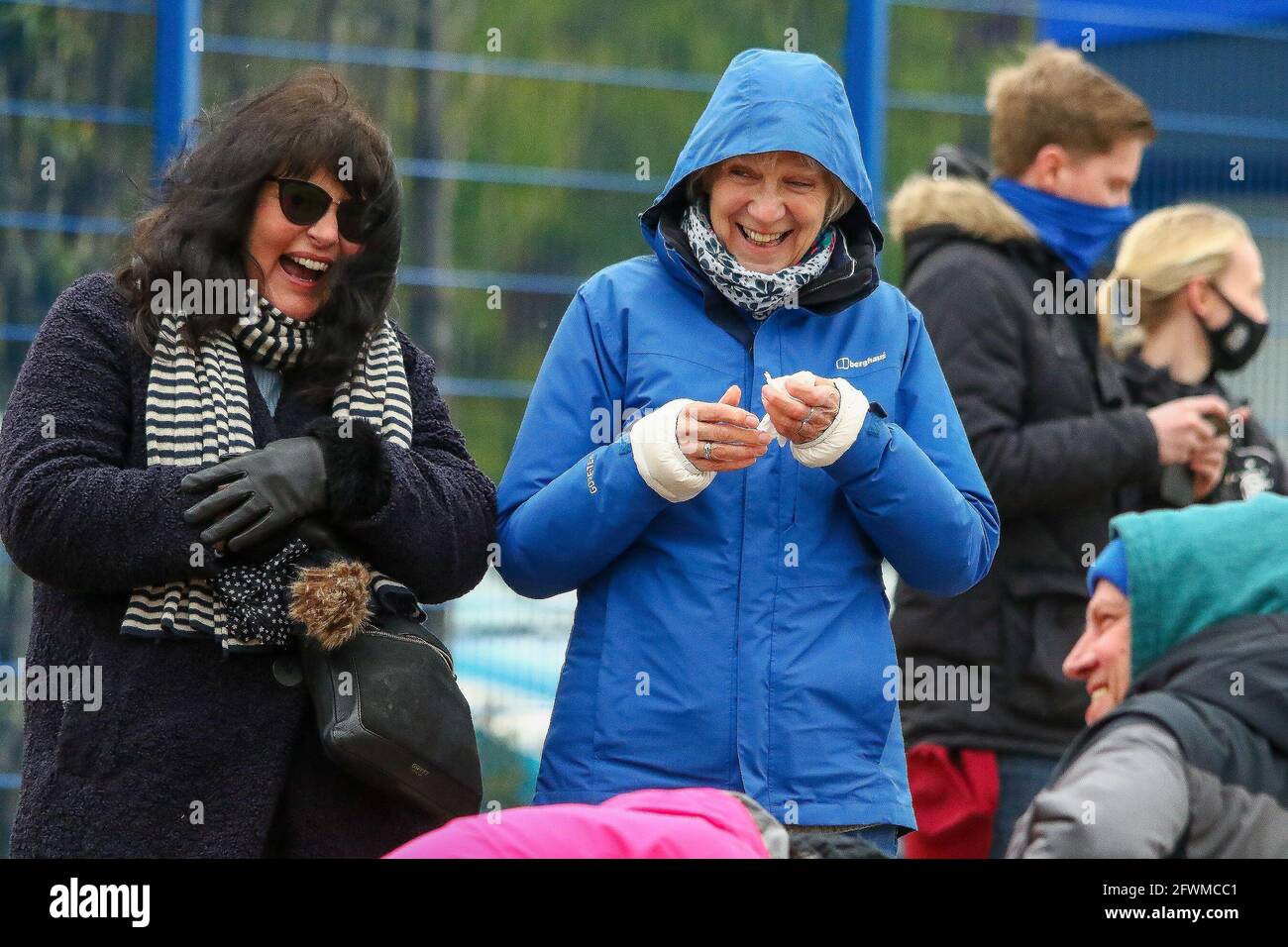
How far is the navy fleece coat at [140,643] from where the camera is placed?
9.25ft

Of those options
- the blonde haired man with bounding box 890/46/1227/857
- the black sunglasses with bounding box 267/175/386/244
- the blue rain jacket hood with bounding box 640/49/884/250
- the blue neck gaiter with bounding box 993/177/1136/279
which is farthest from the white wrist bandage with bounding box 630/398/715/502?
the blue neck gaiter with bounding box 993/177/1136/279

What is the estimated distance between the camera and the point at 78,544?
9.17 ft

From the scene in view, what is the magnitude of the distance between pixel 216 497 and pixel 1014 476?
1.93m

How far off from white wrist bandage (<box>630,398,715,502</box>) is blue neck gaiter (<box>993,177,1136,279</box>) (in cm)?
181

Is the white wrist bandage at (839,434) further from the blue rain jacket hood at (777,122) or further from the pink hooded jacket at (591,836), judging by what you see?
the pink hooded jacket at (591,836)

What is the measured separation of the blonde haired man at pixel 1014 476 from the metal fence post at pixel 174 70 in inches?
70.0

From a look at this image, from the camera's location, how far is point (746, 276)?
3.05 meters

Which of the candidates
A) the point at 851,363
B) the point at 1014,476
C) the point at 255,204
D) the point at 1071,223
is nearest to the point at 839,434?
the point at 851,363

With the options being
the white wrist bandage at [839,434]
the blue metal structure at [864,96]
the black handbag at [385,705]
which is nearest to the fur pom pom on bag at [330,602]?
the black handbag at [385,705]

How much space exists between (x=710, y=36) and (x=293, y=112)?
2432mm

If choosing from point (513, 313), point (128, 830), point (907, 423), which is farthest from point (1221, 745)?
point (513, 313)

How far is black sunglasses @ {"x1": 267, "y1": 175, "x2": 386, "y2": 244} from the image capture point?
3.09m

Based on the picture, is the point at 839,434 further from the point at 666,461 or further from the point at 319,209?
the point at 319,209

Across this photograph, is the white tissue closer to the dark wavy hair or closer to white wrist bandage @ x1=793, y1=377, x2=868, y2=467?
white wrist bandage @ x1=793, y1=377, x2=868, y2=467
